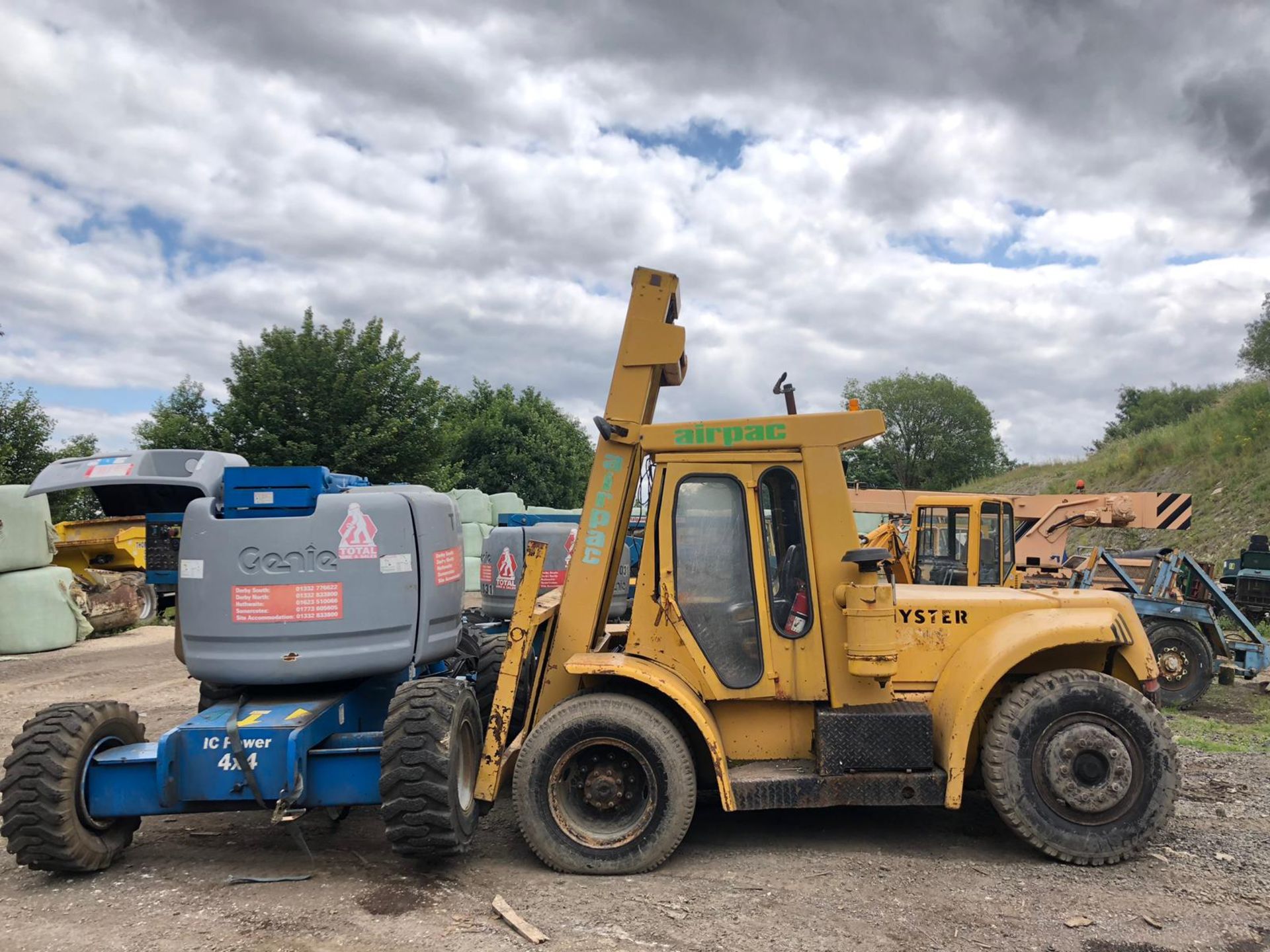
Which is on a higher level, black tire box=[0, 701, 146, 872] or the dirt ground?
black tire box=[0, 701, 146, 872]

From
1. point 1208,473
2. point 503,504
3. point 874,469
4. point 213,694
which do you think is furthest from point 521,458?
point 213,694

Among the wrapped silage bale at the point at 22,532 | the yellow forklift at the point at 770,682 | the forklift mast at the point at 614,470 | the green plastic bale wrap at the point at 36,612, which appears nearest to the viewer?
the yellow forklift at the point at 770,682

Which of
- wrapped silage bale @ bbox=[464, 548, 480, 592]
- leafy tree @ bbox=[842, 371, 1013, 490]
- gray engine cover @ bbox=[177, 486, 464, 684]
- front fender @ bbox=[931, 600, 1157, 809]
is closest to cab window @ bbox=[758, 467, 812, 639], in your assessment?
front fender @ bbox=[931, 600, 1157, 809]

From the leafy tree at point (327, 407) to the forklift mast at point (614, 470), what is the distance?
19829mm

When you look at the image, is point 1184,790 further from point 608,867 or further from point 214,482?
point 214,482

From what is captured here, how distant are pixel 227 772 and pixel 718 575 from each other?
2.77 m

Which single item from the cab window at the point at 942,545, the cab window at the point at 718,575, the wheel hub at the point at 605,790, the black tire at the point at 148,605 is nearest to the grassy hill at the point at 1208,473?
the cab window at the point at 942,545

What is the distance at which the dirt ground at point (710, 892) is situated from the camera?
168 inches

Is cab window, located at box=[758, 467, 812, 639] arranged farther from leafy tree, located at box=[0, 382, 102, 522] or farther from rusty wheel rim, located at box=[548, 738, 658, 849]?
leafy tree, located at box=[0, 382, 102, 522]

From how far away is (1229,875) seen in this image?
4914 mm

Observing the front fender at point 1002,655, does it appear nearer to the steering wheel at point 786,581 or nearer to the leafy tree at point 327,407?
the steering wheel at point 786,581

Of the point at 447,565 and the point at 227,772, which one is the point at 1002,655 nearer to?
the point at 447,565

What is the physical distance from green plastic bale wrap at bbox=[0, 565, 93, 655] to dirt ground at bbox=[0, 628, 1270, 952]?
10318mm

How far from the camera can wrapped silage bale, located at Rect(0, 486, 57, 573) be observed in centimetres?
1392
